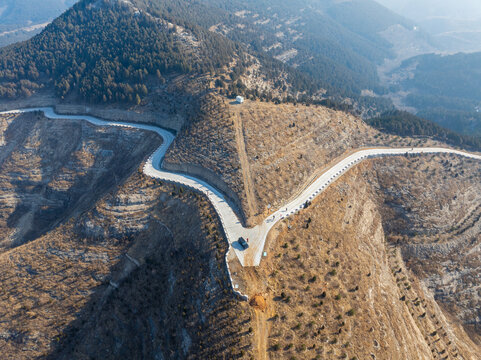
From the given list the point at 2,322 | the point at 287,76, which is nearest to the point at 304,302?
the point at 2,322

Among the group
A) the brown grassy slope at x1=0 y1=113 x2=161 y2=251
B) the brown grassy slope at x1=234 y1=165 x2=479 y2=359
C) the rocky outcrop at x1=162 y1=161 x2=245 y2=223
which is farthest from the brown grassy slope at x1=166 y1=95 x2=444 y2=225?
the brown grassy slope at x1=0 y1=113 x2=161 y2=251

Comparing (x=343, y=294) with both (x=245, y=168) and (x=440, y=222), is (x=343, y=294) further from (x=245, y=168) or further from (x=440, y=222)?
(x=440, y=222)

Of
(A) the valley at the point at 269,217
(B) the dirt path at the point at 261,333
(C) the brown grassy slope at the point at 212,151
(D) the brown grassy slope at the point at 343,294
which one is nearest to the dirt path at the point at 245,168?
(C) the brown grassy slope at the point at 212,151

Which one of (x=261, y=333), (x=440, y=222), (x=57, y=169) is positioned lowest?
(x=57, y=169)

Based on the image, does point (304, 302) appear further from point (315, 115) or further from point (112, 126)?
point (112, 126)

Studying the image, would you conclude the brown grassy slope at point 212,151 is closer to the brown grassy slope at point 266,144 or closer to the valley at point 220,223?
the brown grassy slope at point 266,144

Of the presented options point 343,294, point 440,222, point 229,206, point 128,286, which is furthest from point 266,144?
point 440,222
